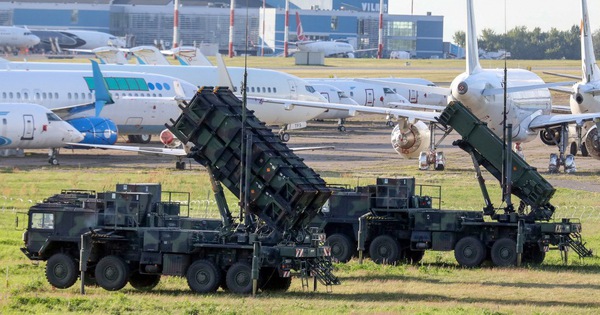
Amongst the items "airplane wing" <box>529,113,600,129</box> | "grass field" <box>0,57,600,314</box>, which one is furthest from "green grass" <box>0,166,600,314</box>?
"airplane wing" <box>529,113,600,129</box>

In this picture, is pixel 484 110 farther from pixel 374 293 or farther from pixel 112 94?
pixel 374 293

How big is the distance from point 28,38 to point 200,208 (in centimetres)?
14364

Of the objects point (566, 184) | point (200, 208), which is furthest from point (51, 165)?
point (566, 184)

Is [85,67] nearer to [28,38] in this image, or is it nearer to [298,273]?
[298,273]

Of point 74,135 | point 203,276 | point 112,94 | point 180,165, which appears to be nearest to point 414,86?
point 180,165

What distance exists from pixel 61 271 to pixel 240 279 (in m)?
3.51

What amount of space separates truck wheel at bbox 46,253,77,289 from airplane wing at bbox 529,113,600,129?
3393 cm

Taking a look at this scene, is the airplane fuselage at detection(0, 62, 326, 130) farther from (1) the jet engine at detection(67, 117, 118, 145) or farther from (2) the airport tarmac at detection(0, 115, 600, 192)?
(1) the jet engine at detection(67, 117, 118, 145)

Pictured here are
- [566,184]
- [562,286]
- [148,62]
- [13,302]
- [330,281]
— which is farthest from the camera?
[148,62]

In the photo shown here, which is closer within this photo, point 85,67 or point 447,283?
point 447,283

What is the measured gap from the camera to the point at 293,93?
74688mm

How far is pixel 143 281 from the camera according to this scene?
2595 cm

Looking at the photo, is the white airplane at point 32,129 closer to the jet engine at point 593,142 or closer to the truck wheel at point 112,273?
the jet engine at point 593,142

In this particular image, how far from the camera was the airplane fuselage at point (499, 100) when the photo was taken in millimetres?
55094
